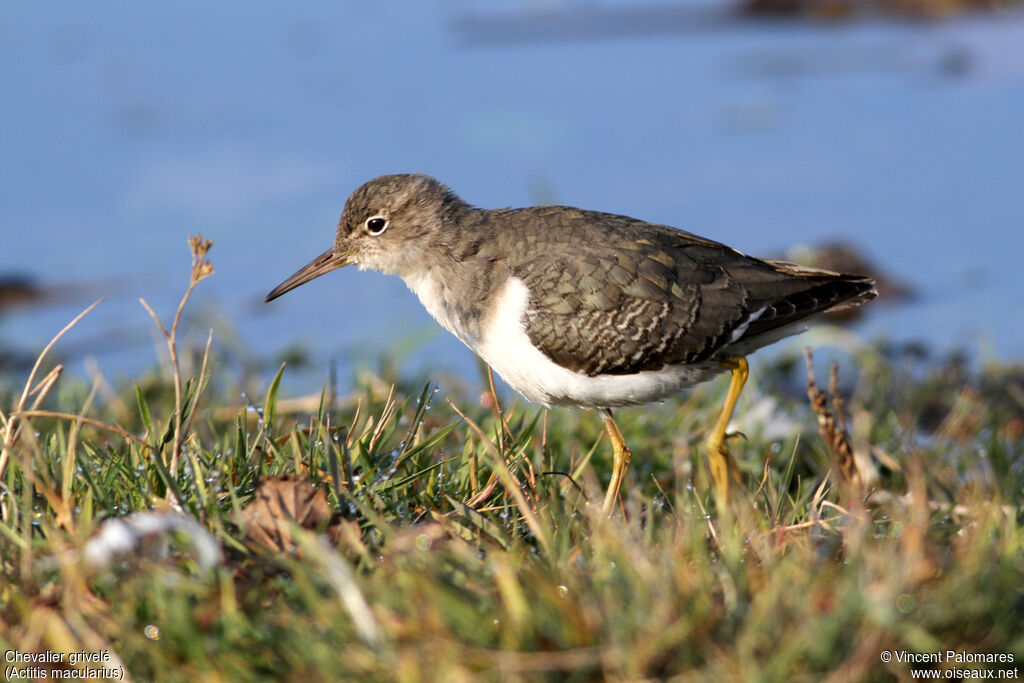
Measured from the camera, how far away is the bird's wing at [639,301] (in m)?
5.05

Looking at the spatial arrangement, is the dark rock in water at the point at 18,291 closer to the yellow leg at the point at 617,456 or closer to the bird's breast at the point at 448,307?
the bird's breast at the point at 448,307

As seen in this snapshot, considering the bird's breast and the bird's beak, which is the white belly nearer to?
the bird's breast

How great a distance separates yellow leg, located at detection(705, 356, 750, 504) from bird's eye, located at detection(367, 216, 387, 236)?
70.6 inches

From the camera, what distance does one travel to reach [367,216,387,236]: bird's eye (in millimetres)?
5738

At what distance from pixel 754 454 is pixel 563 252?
163 centimetres

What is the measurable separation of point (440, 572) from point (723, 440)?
2351mm

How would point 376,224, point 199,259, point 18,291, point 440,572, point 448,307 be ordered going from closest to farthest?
1. point 440,572
2. point 199,259
3. point 448,307
4. point 376,224
5. point 18,291

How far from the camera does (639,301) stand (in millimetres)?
5066

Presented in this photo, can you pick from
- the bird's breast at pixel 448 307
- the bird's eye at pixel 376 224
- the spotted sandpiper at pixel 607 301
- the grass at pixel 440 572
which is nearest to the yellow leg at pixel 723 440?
the spotted sandpiper at pixel 607 301

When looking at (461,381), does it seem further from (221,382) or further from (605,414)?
(605,414)

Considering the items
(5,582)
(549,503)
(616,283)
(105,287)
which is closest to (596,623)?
(549,503)

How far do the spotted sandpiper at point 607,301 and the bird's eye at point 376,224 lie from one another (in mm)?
183

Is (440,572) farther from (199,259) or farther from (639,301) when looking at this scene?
(639,301)

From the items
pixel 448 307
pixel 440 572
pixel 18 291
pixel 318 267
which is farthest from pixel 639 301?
pixel 18 291
